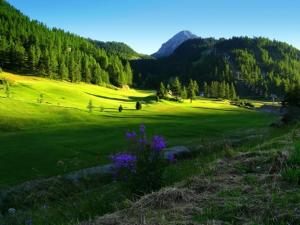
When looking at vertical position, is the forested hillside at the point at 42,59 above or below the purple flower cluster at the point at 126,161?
above

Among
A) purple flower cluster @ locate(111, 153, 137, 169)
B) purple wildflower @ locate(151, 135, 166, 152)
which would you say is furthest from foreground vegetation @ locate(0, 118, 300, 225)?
purple wildflower @ locate(151, 135, 166, 152)

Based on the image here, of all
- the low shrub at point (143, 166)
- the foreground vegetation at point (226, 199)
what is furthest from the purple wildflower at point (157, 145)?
the foreground vegetation at point (226, 199)

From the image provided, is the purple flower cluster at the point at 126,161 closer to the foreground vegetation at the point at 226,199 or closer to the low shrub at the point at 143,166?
the low shrub at the point at 143,166

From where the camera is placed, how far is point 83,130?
5119 cm

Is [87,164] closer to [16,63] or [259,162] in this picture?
[259,162]

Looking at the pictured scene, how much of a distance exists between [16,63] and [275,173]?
157835mm

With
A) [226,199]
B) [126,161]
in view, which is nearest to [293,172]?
[226,199]

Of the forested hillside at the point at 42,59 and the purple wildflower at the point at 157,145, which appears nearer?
the purple wildflower at the point at 157,145

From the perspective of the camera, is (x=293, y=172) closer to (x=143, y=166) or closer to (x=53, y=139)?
(x=143, y=166)

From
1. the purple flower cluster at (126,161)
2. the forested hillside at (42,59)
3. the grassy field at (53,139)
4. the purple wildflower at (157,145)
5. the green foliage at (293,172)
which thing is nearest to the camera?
the green foliage at (293,172)

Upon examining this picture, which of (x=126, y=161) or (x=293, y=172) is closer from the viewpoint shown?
(x=293, y=172)

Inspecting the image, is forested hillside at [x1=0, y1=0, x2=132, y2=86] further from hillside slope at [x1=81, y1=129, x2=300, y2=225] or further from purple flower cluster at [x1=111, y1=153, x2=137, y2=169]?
hillside slope at [x1=81, y1=129, x2=300, y2=225]

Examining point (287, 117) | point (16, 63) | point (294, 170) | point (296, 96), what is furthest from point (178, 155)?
point (16, 63)

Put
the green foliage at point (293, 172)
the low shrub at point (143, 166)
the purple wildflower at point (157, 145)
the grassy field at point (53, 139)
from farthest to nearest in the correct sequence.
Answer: the grassy field at point (53, 139) < the purple wildflower at point (157, 145) < the low shrub at point (143, 166) < the green foliage at point (293, 172)
